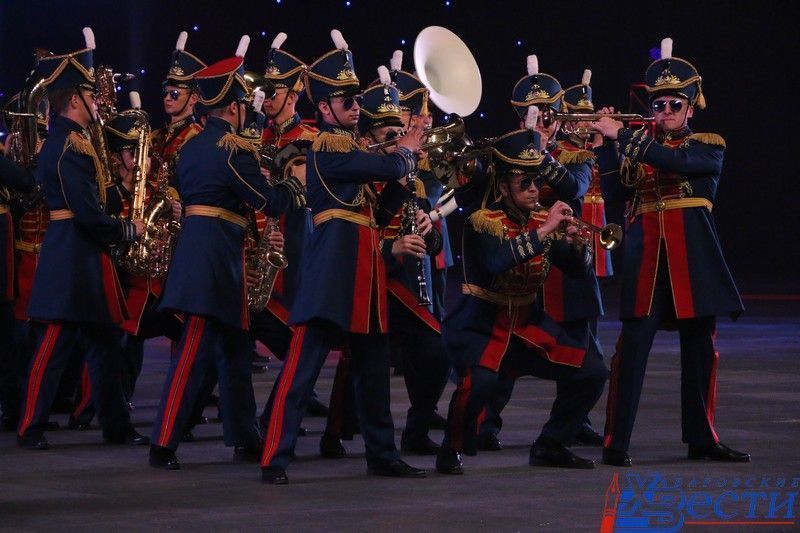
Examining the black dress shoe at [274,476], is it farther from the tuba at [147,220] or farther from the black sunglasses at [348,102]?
the tuba at [147,220]

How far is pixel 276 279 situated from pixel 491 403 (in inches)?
53.0

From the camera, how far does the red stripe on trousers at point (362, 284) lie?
6.82m

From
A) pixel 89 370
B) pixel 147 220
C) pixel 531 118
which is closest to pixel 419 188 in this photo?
pixel 531 118

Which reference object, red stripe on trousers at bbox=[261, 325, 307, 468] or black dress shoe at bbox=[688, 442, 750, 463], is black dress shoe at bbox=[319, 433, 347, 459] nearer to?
red stripe on trousers at bbox=[261, 325, 307, 468]

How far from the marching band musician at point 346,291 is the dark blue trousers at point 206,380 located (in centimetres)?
46

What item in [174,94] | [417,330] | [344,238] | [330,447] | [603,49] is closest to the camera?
[344,238]

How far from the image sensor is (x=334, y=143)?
270 inches

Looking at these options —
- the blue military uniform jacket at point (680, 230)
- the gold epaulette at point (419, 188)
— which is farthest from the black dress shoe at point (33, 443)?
the blue military uniform jacket at point (680, 230)

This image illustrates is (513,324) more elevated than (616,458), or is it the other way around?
(513,324)

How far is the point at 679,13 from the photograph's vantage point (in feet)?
64.6

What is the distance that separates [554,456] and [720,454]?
831 millimetres

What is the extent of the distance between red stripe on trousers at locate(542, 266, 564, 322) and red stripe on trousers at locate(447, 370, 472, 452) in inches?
47.0

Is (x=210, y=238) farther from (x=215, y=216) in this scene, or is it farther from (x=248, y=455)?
(x=248, y=455)

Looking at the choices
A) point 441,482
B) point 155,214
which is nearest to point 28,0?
point 155,214
